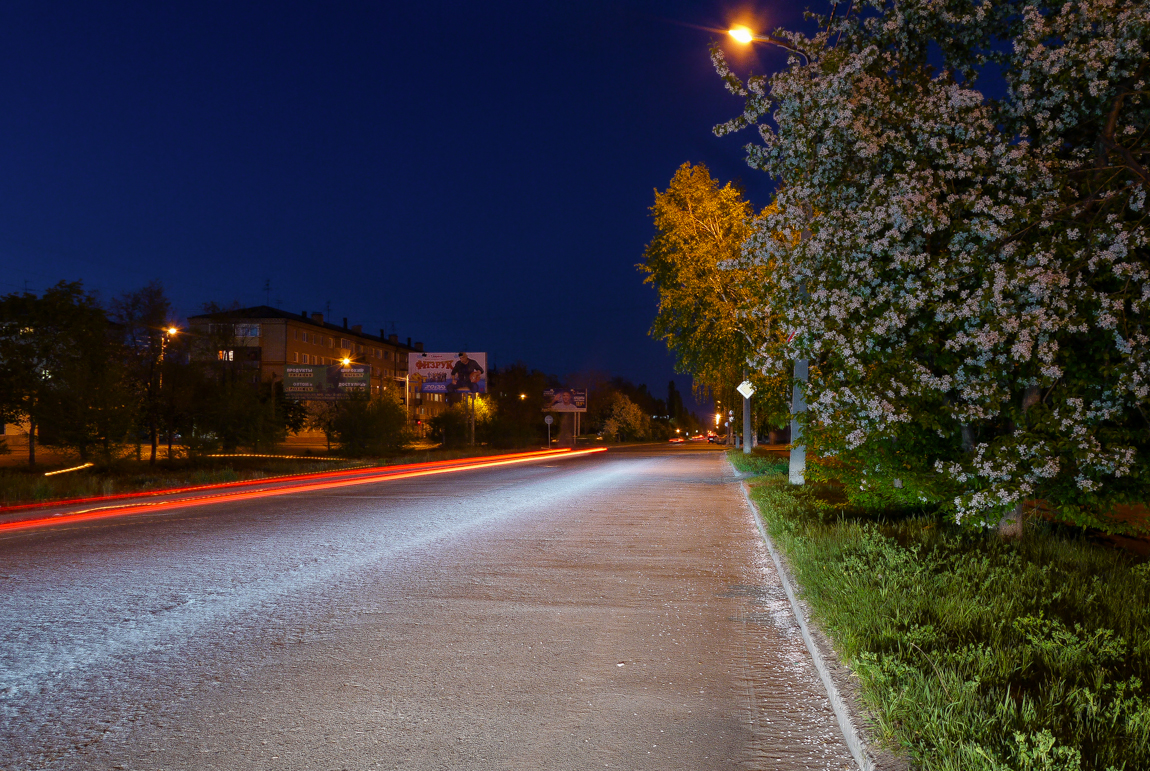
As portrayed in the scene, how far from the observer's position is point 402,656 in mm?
5645

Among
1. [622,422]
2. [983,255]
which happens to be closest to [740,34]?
[983,255]

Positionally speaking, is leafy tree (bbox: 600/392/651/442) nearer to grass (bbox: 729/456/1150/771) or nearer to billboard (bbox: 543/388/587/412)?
billboard (bbox: 543/388/587/412)

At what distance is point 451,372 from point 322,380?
14.6m

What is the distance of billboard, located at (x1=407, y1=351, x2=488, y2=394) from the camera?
229ft

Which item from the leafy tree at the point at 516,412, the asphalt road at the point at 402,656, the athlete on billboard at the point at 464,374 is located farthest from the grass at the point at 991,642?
the leafy tree at the point at 516,412

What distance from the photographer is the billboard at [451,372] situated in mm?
69938

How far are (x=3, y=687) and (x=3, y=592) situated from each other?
3.37m

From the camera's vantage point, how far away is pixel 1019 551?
828 centimetres

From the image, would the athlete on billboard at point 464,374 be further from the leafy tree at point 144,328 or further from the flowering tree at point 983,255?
the flowering tree at point 983,255

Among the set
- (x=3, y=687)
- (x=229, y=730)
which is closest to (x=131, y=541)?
(x=3, y=687)

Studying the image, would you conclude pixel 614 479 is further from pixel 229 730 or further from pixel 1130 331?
pixel 229 730

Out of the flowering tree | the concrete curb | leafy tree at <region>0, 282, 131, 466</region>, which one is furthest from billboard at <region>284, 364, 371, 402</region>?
the concrete curb

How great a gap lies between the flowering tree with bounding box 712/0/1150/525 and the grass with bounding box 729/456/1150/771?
2.94 feet

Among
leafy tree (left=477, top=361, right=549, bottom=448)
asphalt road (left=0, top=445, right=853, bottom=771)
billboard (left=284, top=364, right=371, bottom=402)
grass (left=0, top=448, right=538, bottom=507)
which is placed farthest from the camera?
leafy tree (left=477, top=361, right=549, bottom=448)
